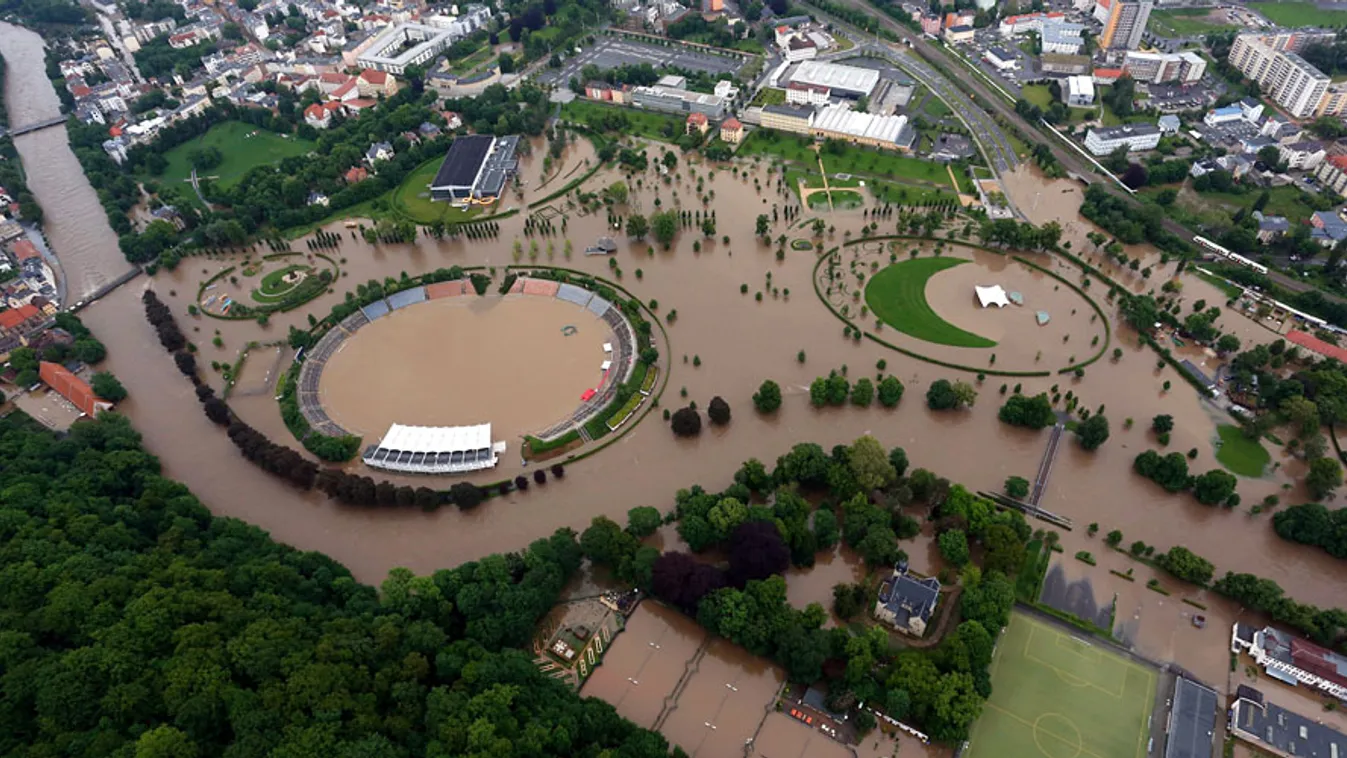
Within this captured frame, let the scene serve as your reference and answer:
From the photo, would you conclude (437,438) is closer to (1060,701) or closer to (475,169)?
(475,169)

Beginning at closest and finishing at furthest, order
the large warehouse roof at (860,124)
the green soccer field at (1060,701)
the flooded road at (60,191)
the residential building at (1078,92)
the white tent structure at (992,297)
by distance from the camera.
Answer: the green soccer field at (1060,701) → the white tent structure at (992,297) → the flooded road at (60,191) → the large warehouse roof at (860,124) → the residential building at (1078,92)

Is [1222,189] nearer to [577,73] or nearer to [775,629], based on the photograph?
[775,629]

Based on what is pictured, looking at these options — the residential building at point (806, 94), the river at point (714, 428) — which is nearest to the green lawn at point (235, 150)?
the river at point (714, 428)

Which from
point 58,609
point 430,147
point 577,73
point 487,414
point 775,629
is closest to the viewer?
point 58,609

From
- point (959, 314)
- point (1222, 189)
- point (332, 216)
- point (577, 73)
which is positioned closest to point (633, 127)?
point (577, 73)

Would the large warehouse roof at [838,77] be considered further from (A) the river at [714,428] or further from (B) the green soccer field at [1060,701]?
Result: (B) the green soccer field at [1060,701]

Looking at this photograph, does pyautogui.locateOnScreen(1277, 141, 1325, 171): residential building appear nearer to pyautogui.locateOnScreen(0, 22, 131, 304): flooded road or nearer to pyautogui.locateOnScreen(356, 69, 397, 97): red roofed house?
pyautogui.locateOnScreen(356, 69, 397, 97): red roofed house

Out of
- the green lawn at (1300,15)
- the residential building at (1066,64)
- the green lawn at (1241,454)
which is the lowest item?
the green lawn at (1241,454)
